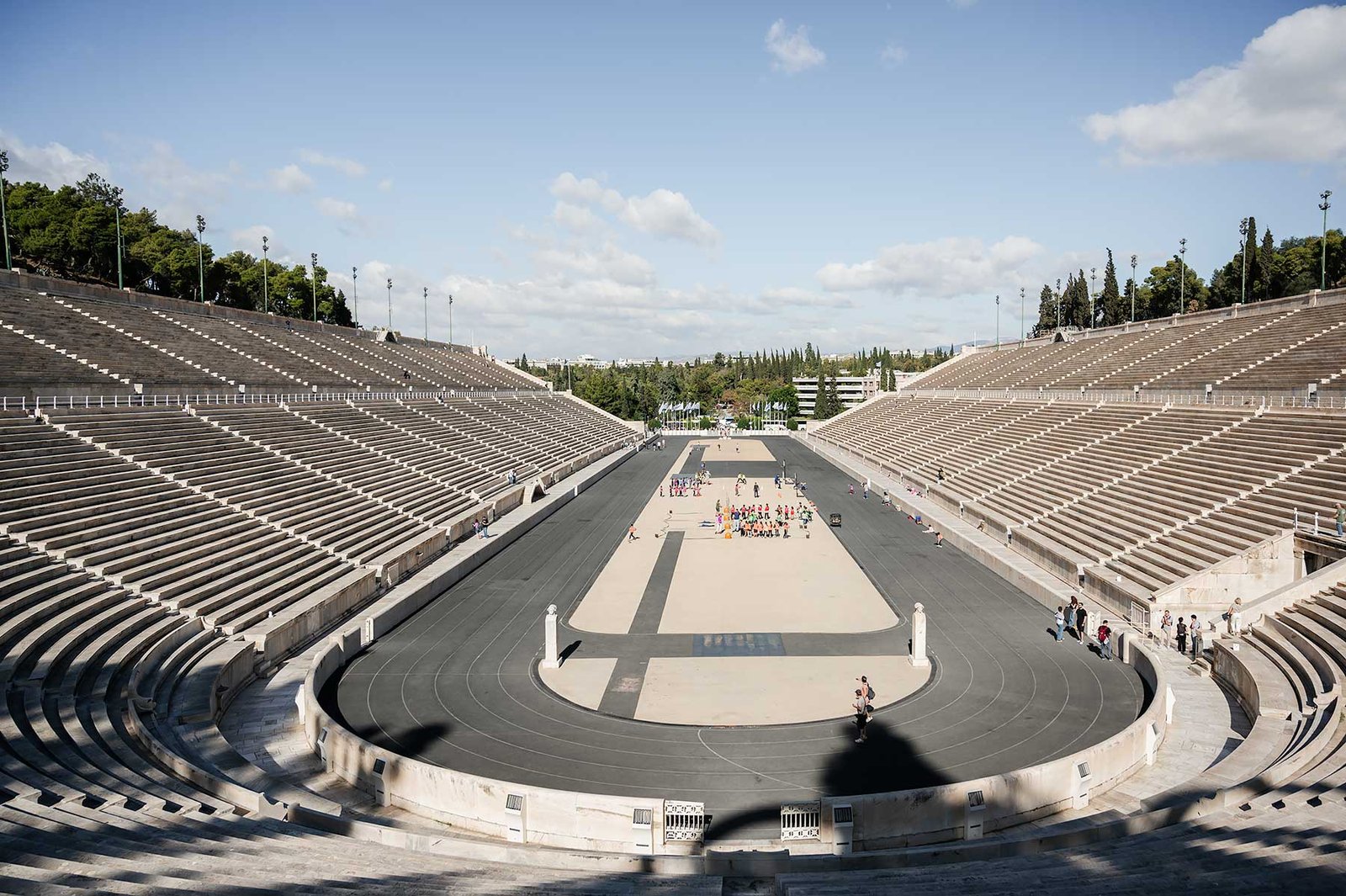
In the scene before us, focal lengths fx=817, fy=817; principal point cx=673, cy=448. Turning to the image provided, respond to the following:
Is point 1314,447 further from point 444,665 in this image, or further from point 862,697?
point 444,665

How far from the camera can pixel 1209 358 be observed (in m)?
45.4

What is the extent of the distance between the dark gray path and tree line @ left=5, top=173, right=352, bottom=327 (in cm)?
5478

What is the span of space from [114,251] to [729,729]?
7444cm

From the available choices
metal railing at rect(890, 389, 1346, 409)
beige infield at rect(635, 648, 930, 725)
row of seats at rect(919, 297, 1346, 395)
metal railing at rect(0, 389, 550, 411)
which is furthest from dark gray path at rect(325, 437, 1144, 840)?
row of seats at rect(919, 297, 1346, 395)

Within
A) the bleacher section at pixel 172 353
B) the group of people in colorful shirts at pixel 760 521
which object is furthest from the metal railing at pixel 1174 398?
the bleacher section at pixel 172 353

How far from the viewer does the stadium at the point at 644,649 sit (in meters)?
10.4

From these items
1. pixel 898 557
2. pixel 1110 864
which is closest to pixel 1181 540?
pixel 898 557

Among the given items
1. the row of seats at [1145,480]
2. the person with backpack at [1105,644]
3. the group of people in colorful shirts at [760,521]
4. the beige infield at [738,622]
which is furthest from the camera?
the group of people in colorful shirts at [760,521]

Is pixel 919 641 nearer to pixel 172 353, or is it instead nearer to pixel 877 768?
pixel 877 768

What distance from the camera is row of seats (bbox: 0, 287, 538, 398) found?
32781mm

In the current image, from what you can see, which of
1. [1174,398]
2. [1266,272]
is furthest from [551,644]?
[1266,272]

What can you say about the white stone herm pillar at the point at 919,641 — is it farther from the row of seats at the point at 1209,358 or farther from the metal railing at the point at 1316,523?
the row of seats at the point at 1209,358

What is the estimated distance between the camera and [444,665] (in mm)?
20453

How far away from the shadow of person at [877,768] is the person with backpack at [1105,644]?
7808 millimetres
